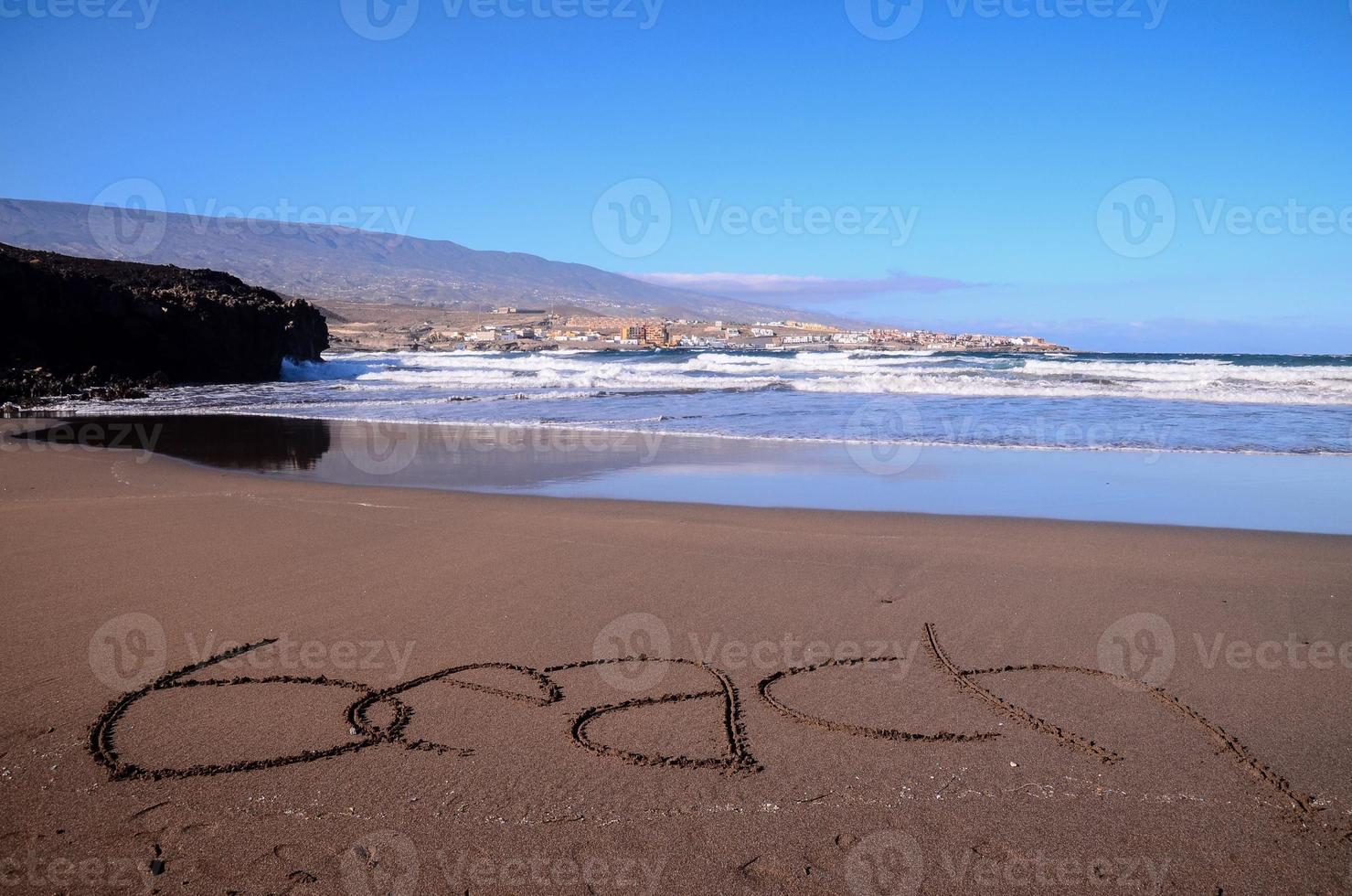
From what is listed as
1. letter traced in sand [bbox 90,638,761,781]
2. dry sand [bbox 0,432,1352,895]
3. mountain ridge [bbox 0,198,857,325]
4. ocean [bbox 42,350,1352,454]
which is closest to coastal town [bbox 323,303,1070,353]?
ocean [bbox 42,350,1352,454]

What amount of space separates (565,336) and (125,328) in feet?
166

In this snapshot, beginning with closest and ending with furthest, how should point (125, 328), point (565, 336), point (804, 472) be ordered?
point (804, 472) < point (125, 328) < point (565, 336)

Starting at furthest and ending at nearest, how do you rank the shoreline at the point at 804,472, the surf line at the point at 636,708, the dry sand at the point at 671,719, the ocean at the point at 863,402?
the ocean at the point at 863,402 → the shoreline at the point at 804,472 → the surf line at the point at 636,708 → the dry sand at the point at 671,719

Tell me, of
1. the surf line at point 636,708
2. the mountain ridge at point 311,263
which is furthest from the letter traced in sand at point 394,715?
the mountain ridge at point 311,263

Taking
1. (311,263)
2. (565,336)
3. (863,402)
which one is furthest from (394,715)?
(311,263)

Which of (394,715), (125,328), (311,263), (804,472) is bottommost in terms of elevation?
(394,715)

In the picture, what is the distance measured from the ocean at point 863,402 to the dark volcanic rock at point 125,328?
6.51ft

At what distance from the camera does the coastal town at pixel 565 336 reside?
6538 centimetres

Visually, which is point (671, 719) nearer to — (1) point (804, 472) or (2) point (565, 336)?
(1) point (804, 472)

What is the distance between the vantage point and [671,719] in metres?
3.79

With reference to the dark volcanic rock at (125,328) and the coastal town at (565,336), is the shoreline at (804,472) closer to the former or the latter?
the dark volcanic rock at (125,328)

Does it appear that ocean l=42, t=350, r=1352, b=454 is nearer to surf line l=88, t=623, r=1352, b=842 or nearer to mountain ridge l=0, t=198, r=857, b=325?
surf line l=88, t=623, r=1352, b=842

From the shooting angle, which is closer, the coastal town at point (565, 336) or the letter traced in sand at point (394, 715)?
the letter traced in sand at point (394, 715)

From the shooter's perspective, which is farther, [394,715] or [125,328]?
[125,328]
